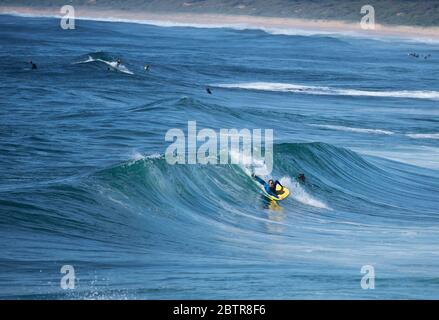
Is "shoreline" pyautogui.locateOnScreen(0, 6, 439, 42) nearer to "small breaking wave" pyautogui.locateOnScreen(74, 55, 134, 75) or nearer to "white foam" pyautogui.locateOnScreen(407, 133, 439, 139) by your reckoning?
"small breaking wave" pyautogui.locateOnScreen(74, 55, 134, 75)

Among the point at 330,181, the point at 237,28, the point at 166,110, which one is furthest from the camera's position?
the point at 237,28

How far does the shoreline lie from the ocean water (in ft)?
206

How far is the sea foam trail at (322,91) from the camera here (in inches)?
2009

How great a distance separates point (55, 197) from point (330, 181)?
9796mm

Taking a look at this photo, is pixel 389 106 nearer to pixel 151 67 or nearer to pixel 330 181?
pixel 151 67

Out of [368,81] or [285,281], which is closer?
[285,281]

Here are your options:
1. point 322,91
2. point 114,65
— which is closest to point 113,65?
point 114,65

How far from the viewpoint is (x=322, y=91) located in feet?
170

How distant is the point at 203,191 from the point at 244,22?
346ft

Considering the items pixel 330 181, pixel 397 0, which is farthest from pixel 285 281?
pixel 397 0

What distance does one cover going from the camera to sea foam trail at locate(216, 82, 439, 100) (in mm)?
51031

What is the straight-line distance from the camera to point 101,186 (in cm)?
2200

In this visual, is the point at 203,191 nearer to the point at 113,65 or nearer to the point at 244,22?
the point at 113,65
